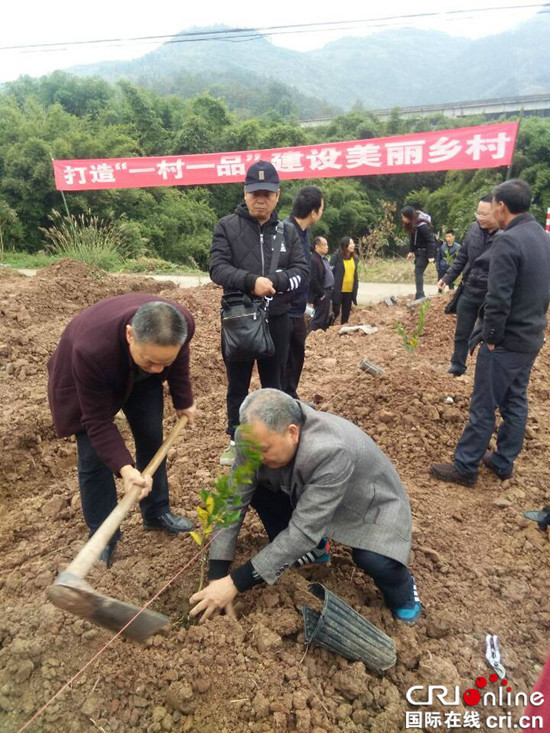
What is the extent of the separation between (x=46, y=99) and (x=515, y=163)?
2707 centimetres

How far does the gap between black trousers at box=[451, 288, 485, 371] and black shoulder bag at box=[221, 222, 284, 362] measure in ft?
7.18

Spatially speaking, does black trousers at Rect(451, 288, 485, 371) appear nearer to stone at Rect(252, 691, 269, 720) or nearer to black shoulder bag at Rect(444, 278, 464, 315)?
black shoulder bag at Rect(444, 278, 464, 315)

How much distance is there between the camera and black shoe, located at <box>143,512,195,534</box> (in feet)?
8.83

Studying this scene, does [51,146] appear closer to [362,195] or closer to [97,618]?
[362,195]

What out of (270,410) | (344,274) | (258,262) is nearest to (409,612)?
(270,410)

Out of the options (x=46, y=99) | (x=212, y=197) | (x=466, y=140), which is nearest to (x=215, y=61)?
(x=46, y=99)

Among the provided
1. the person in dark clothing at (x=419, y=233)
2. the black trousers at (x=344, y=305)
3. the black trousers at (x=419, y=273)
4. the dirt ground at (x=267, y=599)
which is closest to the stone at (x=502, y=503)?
the dirt ground at (x=267, y=599)

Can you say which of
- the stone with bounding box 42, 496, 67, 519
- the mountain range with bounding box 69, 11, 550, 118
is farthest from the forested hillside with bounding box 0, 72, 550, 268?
the mountain range with bounding box 69, 11, 550, 118

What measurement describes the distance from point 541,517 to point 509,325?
3.51ft

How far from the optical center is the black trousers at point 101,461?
7.82 feet

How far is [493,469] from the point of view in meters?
3.44

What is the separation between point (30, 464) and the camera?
380 centimetres

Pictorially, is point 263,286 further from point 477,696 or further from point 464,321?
point 464,321

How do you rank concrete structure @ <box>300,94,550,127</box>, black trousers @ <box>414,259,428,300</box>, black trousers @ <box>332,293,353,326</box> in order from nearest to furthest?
black trousers @ <box>332,293,353,326</box>, black trousers @ <box>414,259,428,300</box>, concrete structure @ <box>300,94,550,127</box>
